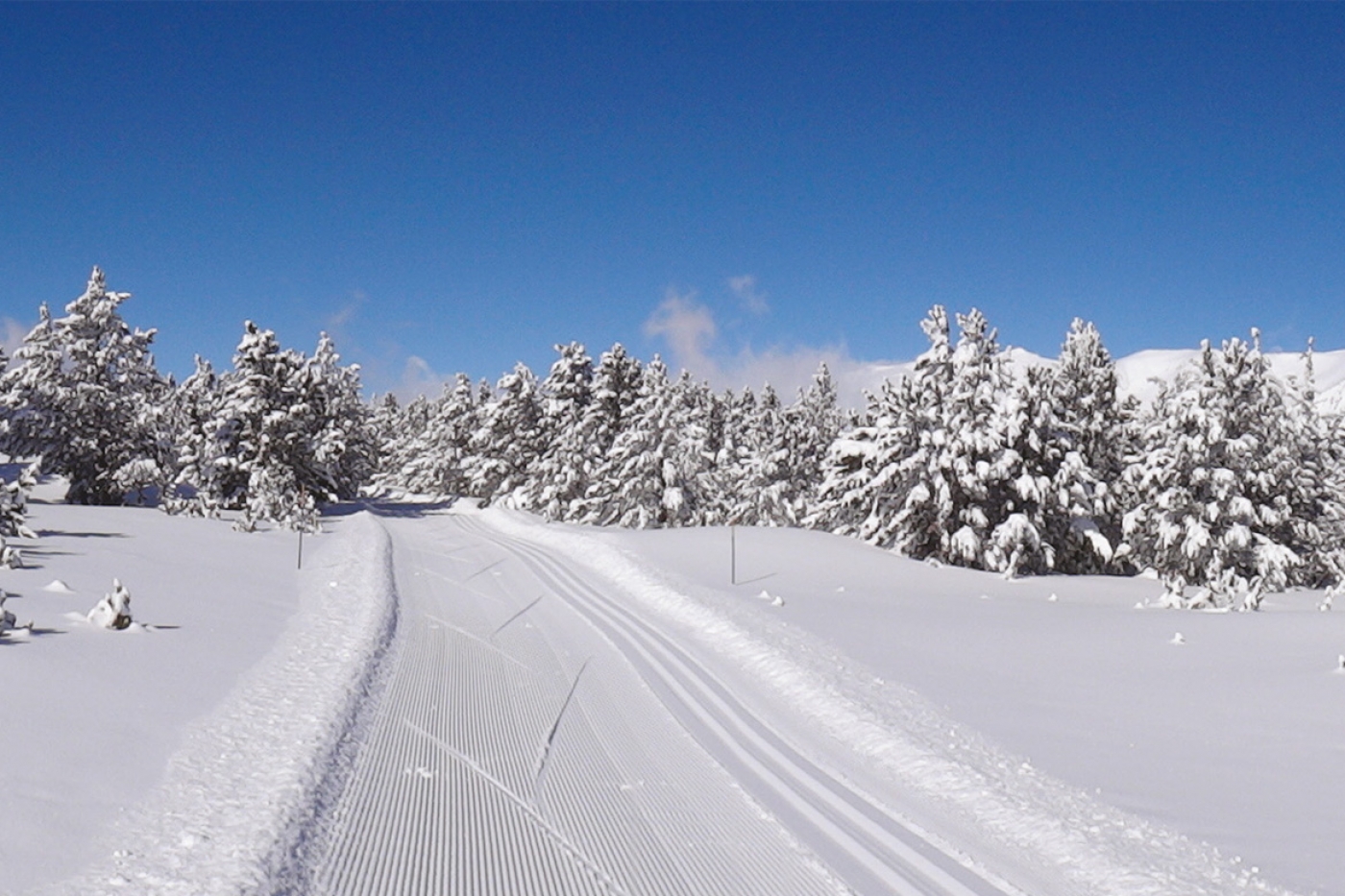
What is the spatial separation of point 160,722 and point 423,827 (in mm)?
3302

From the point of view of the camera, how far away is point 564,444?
53438 mm

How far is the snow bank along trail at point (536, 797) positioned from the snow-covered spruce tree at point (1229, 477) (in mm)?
22792

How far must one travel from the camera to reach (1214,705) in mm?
10891

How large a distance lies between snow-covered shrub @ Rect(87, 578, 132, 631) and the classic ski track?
696cm

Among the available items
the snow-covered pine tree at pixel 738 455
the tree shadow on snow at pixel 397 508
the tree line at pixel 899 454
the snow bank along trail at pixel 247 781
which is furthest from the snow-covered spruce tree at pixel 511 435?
the snow bank along trail at pixel 247 781

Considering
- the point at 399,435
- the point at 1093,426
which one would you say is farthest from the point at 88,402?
the point at 399,435

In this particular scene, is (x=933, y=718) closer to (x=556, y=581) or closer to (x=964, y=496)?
(x=556, y=581)

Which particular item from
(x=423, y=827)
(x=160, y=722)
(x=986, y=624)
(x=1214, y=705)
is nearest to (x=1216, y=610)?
(x=986, y=624)

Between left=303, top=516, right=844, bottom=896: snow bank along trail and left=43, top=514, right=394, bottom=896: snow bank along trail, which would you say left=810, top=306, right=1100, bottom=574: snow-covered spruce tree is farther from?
left=43, top=514, right=394, bottom=896: snow bank along trail

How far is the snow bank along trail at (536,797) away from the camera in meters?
6.02

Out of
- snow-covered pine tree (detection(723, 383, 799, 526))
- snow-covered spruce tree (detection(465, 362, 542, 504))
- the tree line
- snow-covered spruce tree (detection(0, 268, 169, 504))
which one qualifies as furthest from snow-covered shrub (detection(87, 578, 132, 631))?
snow-covered spruce tree (detection(465, 362, 542, 504))

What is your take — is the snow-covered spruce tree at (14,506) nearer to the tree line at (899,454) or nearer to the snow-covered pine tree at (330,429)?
the tree line at (899,454)

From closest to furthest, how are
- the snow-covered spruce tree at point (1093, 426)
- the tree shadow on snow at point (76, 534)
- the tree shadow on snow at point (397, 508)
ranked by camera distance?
the tree shadow on snow at point (76, 534) → the snow-covered spruce tree at point (1093, 426) → the tree shadow on snow at point (397, 508)

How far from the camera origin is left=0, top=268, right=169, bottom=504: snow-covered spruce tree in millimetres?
37219
